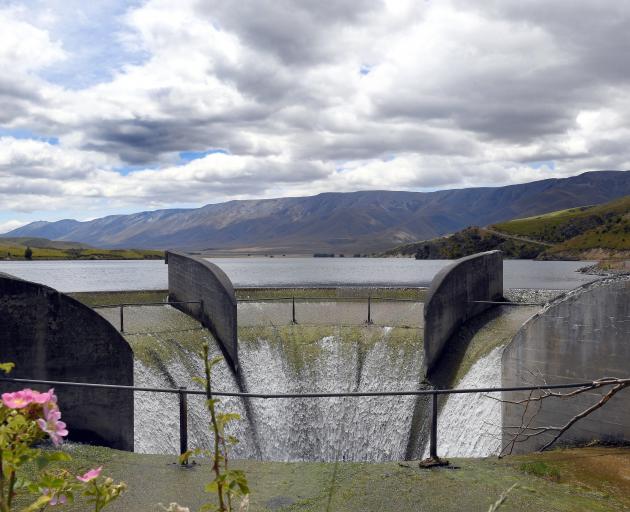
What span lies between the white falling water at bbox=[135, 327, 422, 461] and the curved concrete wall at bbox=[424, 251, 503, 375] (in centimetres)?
98

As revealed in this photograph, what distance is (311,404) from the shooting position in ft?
52.7

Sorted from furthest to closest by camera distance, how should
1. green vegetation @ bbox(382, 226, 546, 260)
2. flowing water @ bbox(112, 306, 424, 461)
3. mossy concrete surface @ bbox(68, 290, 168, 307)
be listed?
1. green vegetation @ bbox(382, 226, 546, 260)
2. mossy concrete surface @ bbox(68, 290, 168, 307)
3. flowing water @ bbox(112, 306, 424, 461)

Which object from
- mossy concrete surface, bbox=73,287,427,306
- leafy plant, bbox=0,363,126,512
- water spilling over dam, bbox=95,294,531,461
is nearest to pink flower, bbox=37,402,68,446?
leafy plant, bbox=0,363,126,512

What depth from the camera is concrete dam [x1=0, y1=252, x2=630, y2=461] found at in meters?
A: 13.0

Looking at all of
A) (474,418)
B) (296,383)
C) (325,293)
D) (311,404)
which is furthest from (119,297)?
(474,418)

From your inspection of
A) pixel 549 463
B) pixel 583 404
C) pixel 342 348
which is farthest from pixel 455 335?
pixel 549 463

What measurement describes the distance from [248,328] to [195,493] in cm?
1285

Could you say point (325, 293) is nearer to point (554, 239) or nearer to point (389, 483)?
point (389, 483)

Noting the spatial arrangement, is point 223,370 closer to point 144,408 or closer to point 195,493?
point 144,408

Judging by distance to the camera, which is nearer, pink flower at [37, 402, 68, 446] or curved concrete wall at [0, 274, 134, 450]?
pink flower at [37, 402, 68, 446]

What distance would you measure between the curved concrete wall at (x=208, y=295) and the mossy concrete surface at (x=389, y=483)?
31.2 feet

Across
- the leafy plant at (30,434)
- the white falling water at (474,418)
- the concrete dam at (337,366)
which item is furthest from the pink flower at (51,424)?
the white falling water at (474,418)

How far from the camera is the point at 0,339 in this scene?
373 inches

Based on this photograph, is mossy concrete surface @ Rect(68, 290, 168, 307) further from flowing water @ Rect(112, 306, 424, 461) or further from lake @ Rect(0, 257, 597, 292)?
lake @ Rect(0, 257, 597, 292)
